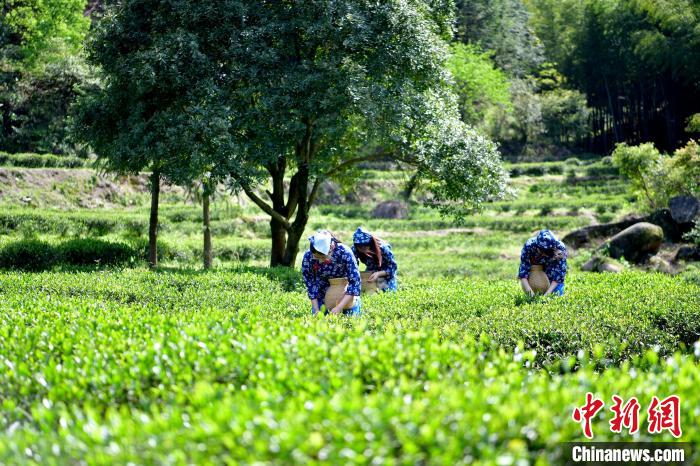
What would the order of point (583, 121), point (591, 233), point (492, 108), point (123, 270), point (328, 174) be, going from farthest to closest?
point (583, 121) → point (492, 108) → point (591, 233) → point (328, 174) → point (123, 270)

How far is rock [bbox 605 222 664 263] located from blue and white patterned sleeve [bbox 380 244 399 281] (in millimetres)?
10768

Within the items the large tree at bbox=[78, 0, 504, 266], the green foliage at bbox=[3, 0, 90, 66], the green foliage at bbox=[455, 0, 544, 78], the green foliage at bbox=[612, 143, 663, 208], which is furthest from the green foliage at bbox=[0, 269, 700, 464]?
the green foliage at bbox=[455, 0, 544, 78]

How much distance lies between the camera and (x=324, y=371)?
15.1 feet

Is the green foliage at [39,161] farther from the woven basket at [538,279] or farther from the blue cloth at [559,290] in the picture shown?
the blue cloth at [559,290]

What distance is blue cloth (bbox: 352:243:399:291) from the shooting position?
11.0 m

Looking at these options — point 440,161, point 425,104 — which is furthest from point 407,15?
point 440,161

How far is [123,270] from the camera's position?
538 inches

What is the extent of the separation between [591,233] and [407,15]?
11.2m

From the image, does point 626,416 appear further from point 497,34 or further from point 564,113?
point 497,34

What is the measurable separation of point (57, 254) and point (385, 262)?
27.5 feet

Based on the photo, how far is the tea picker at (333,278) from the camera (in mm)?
7902

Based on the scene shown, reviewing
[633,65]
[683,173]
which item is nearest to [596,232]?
[683,173]

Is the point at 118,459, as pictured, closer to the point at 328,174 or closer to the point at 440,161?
the point at 440,161

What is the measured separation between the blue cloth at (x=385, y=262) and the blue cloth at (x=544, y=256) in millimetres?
2244
